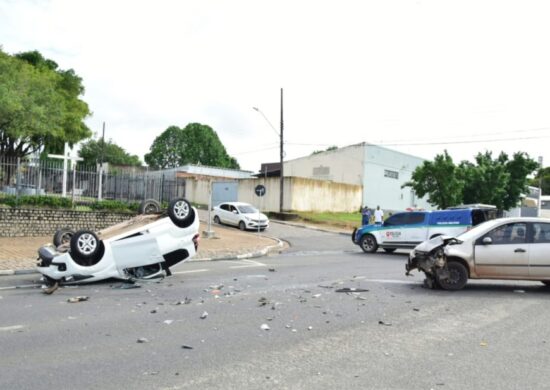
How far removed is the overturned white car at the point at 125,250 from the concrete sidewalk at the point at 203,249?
2.35 metres

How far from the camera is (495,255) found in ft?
30.3

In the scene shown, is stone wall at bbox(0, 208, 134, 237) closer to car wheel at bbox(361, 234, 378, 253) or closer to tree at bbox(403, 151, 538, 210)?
car wheel at bbox(361, 234, 378, 253)

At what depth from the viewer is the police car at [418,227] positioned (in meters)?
18.3

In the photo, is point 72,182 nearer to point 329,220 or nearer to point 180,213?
point 180,213

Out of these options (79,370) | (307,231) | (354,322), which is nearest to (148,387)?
(79,370)

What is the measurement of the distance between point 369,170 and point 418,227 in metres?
27.7

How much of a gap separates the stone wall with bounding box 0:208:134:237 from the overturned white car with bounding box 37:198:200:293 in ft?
25.7

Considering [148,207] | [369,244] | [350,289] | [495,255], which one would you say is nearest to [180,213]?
[148,207]

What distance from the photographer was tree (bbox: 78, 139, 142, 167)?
76.6 metres

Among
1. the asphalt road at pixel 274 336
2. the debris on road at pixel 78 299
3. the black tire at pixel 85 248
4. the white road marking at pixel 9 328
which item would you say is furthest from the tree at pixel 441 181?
the white road marking at pixel 9 328

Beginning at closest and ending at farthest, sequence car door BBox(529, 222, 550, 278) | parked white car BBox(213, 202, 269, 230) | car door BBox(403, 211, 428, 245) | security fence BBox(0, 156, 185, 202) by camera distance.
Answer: car door BBox(529, 222, 550, 278)
security fence BBox(0, 156, 185, 202)
car door BBox(403, 211, 428, 245)
parked white car BBox(213, 202, 269, 230)

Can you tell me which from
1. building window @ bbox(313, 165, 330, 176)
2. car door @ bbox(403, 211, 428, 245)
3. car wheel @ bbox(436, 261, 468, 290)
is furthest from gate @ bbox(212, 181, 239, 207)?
car wheel @ bbox(436, 261, 468, 290)

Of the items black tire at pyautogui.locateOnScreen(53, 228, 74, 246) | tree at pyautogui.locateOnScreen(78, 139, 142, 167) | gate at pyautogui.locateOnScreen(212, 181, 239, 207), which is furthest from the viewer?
tree at pyautogui.locateOnScreen(78, 139, 142, 167)

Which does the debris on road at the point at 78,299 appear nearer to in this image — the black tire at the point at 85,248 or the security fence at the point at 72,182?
the black tire at the point at 85,248
